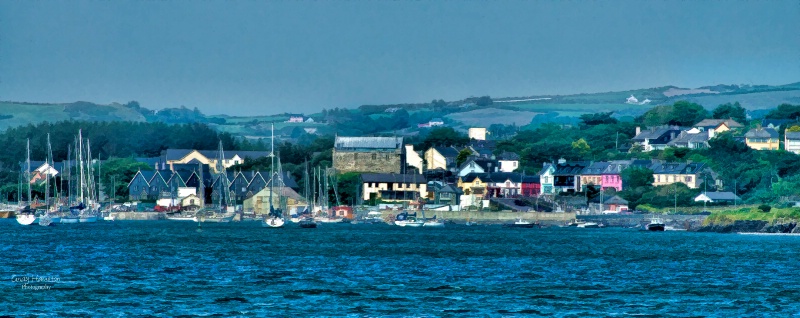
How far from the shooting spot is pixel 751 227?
286 ft

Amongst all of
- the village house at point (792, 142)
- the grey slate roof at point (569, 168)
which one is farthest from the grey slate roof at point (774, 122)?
the grey slate roof at point (569, 168)

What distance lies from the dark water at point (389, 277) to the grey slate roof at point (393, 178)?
48145mm

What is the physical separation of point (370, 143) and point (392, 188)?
1505cm

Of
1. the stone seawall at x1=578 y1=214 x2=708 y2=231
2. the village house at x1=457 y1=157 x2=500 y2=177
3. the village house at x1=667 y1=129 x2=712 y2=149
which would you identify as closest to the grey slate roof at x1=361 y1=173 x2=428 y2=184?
the village house at x1=457 y1=157 x2=500 y2=177

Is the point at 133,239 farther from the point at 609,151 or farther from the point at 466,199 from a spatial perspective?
the point at 609,151

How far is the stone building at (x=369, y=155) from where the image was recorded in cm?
13075

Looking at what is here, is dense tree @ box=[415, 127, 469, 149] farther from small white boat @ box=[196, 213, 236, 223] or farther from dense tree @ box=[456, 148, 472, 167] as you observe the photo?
small white boat @ box=[196, 213, 236, 223]

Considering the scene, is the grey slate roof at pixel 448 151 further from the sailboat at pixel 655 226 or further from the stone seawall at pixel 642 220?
the sailboat at pixel 655 226

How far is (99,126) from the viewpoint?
197250 mm

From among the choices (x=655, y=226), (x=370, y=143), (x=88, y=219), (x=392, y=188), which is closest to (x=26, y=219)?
(x=88, y=219)

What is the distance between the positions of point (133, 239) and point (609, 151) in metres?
87.9

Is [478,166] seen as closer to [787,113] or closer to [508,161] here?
[508,161]

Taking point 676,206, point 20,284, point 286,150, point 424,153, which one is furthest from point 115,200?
point 20,284

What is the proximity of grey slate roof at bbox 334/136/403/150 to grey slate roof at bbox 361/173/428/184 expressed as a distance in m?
10.8
